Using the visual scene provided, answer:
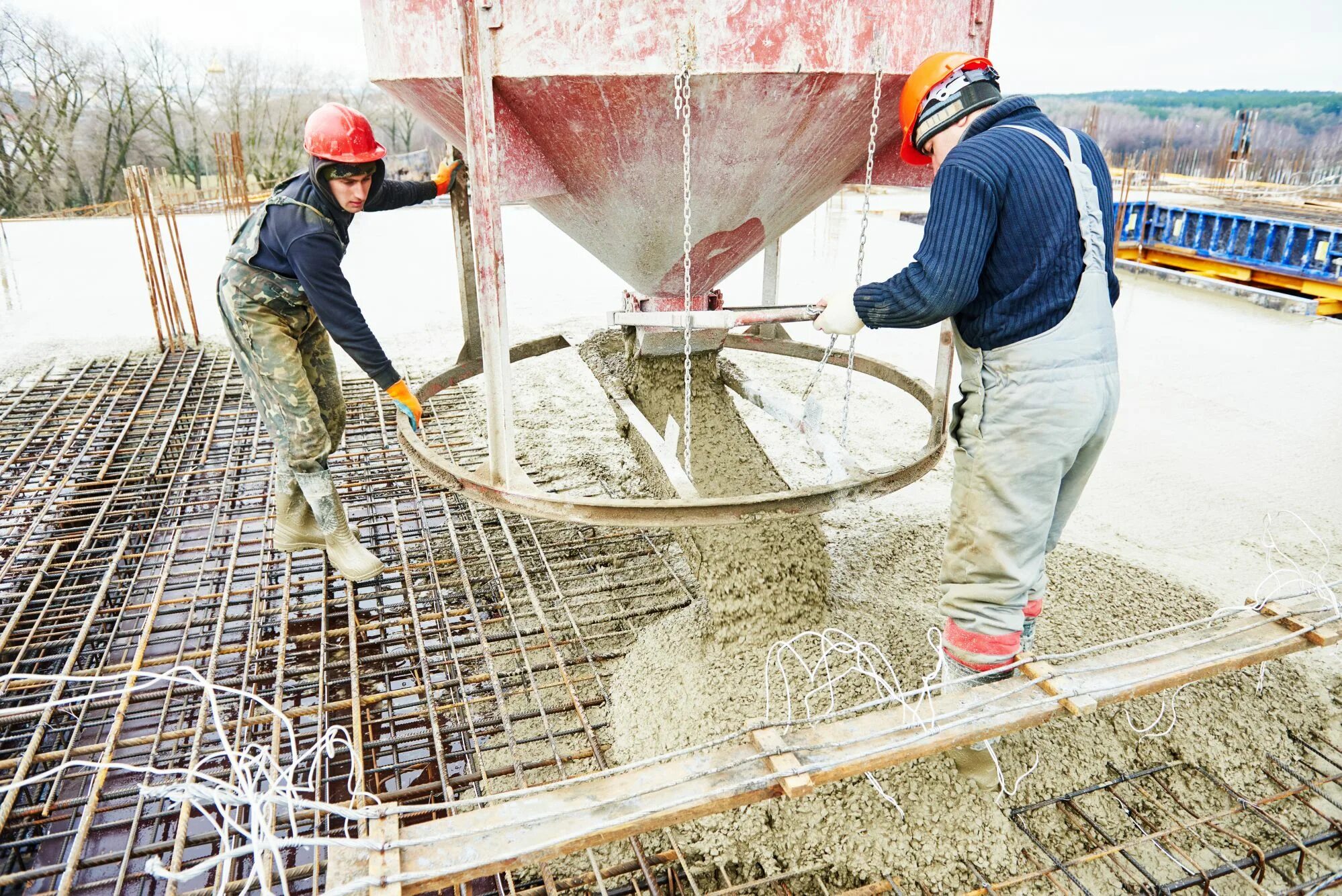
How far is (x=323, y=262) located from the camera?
3.17m

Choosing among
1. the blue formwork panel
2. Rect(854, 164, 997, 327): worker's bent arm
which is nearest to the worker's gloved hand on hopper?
Rect(854, 164, 997, 327): worker's bent arm

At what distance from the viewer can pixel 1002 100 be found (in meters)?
2.34

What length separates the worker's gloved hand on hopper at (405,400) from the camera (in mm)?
3369

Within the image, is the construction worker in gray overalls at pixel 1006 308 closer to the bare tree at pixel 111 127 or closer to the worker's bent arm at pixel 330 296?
the worker's bent arm at pixel 330 296

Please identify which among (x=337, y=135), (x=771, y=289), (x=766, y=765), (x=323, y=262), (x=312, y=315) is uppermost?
(x=337, y=135)

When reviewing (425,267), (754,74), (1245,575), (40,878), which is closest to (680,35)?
(754,74)

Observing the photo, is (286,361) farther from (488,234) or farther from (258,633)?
(488,234)

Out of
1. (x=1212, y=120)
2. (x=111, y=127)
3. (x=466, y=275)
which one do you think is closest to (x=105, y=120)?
(x=111, y=127)

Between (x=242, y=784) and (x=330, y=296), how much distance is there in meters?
1.99

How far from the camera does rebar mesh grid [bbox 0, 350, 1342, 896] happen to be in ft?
8.60

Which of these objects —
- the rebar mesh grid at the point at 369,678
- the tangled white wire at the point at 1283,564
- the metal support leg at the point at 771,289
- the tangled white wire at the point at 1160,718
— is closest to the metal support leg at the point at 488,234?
the rebar mesh grid at the point at 369,678

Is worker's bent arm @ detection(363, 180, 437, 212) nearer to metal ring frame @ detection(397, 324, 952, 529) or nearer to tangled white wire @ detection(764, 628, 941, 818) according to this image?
metal ring frame @ detection(397, 324, 952, 529)

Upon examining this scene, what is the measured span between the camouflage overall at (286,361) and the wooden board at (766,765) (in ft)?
7.07

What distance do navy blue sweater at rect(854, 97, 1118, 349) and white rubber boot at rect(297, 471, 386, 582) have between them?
8.84 ft
